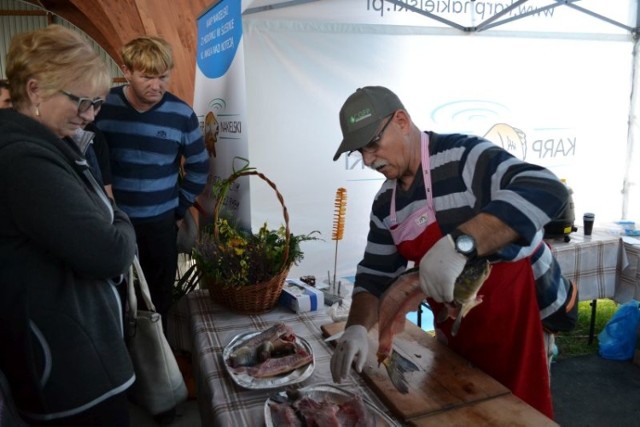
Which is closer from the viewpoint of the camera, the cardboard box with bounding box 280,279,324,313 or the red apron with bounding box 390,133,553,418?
the red apron with bounding box 390,133,553,418

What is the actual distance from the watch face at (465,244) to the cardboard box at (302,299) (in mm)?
1015

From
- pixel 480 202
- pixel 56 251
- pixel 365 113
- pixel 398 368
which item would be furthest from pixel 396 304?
pixel 56 251

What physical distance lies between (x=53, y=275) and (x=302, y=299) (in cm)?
104

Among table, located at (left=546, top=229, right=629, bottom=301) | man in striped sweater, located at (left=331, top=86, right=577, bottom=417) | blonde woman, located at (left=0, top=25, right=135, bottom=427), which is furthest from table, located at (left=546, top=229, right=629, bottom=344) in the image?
blonde woman, located at (left=0, top=25, right=135, bottom=427)

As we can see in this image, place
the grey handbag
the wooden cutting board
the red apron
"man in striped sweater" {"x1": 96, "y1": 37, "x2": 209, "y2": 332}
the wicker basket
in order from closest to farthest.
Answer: the wooden cutting board → the red apron → the grey handbag → the wicker basket → "man in striped sweater" {"x1": 96, "y1": 37, "x2": 209, "y2": 332}

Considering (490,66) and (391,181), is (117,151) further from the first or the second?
(490,66)

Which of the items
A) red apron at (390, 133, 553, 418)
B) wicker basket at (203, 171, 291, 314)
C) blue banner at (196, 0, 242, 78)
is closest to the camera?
red apron at (390, 133, 553, 418)

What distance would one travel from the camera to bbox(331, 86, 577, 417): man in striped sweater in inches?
59.9

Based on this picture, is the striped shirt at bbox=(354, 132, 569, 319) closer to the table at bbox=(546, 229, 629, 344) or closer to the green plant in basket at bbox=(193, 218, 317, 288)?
the green plant in basket at bbox=(193, 218, 317, 288)

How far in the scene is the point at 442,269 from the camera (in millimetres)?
1223

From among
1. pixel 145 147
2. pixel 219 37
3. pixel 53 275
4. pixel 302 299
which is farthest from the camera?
pixel 219 37

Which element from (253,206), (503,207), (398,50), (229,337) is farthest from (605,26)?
(229,337)

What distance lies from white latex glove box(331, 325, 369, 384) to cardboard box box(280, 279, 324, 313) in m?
0.54

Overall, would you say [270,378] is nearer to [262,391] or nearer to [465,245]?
[262,391]
